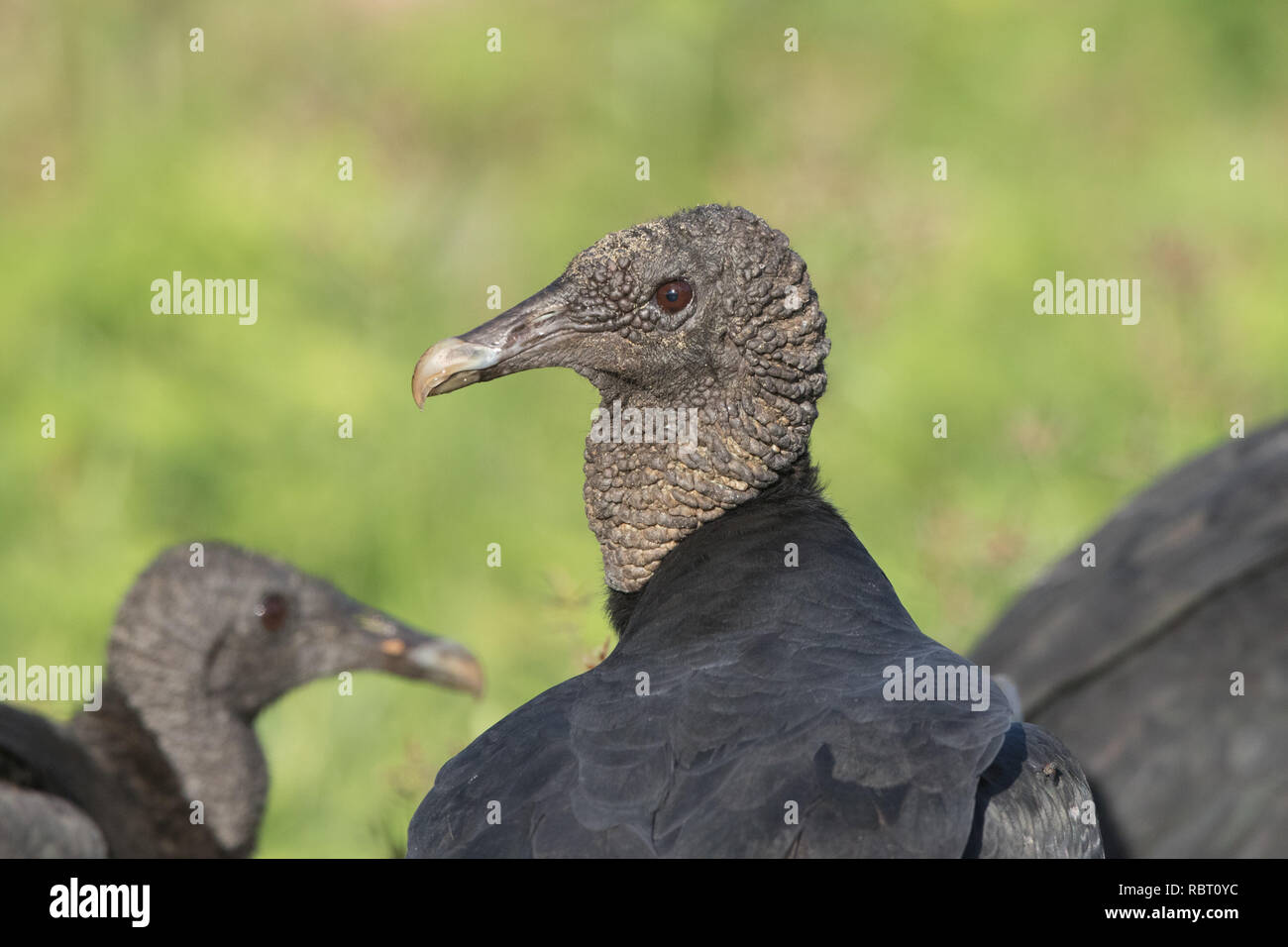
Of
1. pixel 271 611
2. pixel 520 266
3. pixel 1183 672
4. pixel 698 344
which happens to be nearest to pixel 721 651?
pixel 698 344

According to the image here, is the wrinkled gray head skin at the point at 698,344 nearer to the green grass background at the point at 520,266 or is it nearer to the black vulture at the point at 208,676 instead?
the black vulture at the point at 208,676

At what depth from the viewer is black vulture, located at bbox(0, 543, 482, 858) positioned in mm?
3871

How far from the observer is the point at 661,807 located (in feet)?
6.94

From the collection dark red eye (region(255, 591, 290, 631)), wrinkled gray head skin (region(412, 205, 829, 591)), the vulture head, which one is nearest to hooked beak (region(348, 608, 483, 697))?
the vulture head

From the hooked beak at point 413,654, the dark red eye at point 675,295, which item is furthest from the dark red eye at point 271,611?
the dark red eye at point 675,295

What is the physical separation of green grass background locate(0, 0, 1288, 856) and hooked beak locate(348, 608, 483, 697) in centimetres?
33

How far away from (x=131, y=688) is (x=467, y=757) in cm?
188

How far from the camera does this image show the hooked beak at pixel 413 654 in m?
3.99

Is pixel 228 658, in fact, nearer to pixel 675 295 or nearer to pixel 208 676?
pixel 208 676

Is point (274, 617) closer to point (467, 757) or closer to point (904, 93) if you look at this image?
point (467, 757)

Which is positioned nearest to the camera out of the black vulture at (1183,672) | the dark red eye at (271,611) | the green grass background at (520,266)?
the black vulture at (1183,672)

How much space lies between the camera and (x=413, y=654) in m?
4.10
